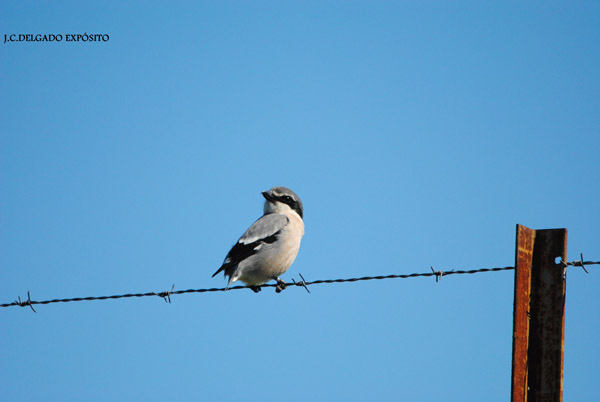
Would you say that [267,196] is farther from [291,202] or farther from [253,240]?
[253,240]

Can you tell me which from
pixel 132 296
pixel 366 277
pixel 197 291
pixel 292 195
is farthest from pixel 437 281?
pixel 292 195

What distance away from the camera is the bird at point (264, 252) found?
8.23 m

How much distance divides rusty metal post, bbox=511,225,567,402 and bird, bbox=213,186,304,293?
4.02 meters

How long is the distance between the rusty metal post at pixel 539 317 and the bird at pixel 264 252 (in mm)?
4016

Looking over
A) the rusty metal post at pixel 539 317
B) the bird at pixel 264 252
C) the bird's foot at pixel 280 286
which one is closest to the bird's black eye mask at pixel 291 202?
the bird at pixel 264 252

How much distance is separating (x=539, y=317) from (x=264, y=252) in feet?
14.1

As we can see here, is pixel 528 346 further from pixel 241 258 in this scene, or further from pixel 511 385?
pixel 241 258

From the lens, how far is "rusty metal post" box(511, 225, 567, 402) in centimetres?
435

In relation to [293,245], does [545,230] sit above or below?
below

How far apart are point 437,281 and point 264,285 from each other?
2.98 m

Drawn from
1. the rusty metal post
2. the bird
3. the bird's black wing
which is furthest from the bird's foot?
the rusty metal post

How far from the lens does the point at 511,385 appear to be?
4.36 metres

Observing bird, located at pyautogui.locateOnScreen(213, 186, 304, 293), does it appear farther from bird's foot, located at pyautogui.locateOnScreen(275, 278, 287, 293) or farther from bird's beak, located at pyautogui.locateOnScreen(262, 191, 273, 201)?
bird's beak, located at pyautogui.locateOnScreen(262, 191, 273, 201)

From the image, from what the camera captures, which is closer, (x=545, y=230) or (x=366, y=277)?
(x=545, y=230)
